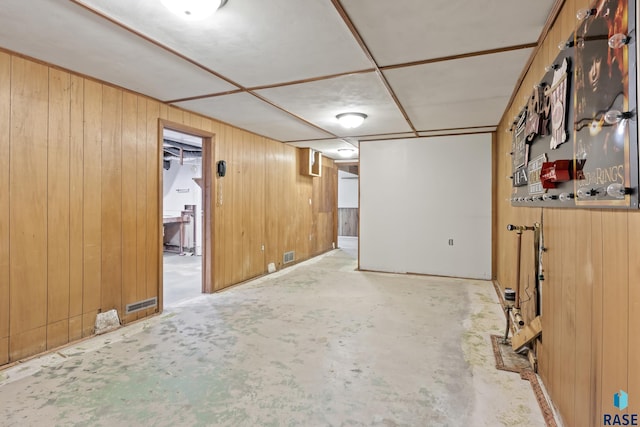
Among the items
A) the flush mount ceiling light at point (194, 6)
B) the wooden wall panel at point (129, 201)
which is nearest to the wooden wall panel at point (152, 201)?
the wooden wall panel at point (129, 201)

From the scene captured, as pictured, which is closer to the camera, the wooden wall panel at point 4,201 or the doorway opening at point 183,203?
the wooden wall panel at point 4,201

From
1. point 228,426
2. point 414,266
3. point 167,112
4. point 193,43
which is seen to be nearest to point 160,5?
point 193,43

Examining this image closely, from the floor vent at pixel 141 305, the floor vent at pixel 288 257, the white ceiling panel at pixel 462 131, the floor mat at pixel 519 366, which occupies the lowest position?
the floor mat at pixel 519 366

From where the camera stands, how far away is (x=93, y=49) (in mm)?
2318

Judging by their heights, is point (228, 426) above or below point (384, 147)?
below

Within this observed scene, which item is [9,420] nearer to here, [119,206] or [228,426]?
[228,426]

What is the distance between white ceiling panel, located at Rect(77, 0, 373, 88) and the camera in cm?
182

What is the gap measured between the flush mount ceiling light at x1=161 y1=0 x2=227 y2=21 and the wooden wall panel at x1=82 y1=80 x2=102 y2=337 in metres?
1.64

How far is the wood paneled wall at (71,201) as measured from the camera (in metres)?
2.40

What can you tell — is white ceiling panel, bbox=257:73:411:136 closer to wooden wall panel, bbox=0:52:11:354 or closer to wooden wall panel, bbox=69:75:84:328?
wooden wall panel, bbox=69:75:84:328

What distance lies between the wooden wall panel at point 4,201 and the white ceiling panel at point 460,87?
280 centimetres

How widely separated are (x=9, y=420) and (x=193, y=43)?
2452 millimetres

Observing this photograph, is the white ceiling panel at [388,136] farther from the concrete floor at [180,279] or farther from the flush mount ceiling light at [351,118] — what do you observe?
the concrete floor at [180,279]

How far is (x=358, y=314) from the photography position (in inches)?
138
